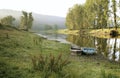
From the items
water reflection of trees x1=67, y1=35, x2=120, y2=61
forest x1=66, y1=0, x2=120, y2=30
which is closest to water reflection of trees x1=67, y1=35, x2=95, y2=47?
water reflection of trees x1=67, y1=35, x2=120, y2=61

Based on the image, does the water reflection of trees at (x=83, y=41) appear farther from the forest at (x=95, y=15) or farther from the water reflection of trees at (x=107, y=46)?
the forest at (x=95, y=15)

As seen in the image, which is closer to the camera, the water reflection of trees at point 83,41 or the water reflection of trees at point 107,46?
the water reflection of trees at point 107,46

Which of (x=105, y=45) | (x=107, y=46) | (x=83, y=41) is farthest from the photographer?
(x=83, y=41)

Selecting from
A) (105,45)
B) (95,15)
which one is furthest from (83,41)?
(95,15)

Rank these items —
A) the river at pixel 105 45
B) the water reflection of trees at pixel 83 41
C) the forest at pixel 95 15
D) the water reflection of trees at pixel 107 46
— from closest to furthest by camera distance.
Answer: the water reflection of trees at pixel 107 46 → the river at pixel 105 45 → the water reflection of trees at pixel 83 41 → the forest at pixel 95 15

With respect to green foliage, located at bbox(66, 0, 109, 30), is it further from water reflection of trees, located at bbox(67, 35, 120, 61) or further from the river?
water reflection of trees, located at bbox(67, 35, 120, 61)

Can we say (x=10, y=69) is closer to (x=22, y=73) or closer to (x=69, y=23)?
(x=22, y=73)

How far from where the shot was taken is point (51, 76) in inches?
562

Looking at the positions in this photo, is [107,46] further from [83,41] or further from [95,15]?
[95,15]

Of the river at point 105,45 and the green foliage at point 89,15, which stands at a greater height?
the green foliage at point 89,15

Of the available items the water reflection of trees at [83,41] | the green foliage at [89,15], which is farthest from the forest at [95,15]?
the water reflection of trees at [83,41]

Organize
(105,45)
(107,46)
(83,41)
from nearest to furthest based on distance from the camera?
Answer: 1. (107,46)
2. (105,45)
3. (83,41)

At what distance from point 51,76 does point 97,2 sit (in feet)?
267

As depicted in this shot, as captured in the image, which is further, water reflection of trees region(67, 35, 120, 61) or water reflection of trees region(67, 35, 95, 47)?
water reflection of trees region(67, 35, 95, 47)
